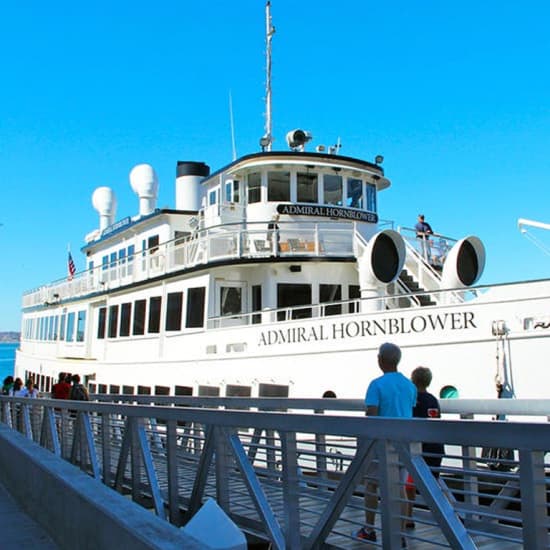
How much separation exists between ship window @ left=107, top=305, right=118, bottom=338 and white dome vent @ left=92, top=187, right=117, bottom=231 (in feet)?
43.8

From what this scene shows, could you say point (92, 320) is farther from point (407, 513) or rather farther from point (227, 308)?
point (407, 513)

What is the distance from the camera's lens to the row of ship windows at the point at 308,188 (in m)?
17.2

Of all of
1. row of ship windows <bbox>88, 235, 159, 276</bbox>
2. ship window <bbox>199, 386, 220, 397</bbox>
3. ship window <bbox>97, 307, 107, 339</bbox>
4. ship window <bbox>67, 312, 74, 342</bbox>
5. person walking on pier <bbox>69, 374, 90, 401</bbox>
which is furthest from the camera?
ship window <bbox>67, 312, 74, 342</bbox>

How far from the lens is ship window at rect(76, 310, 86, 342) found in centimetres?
2377

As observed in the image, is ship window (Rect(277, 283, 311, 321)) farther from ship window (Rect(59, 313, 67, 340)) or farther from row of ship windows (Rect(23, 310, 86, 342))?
ship window (Rect(59, 313, 67, 340))

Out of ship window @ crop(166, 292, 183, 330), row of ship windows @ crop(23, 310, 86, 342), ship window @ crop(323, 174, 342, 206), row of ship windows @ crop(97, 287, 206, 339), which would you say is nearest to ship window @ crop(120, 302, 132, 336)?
row of ship windows @ crop(97, 287, 206, 339)

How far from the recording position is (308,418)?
13.4 ft

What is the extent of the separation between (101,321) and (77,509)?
61.2 feet

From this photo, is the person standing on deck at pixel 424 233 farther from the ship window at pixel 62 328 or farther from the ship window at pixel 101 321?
the ship window at pixel 62 328

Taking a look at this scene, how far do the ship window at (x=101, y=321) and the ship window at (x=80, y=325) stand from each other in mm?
1080

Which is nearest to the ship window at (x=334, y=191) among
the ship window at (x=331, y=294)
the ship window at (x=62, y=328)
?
the ship window at (x=331, y=294)

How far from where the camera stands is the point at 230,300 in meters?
15.8

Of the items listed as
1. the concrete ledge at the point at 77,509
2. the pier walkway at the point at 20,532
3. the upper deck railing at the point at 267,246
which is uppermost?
the upper deck railing at the point at 267,246

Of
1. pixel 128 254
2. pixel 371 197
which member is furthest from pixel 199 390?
pixel 128 254
